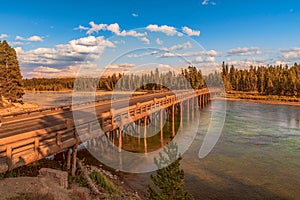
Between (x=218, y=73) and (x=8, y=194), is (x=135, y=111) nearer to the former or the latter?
(x=8, y=194)

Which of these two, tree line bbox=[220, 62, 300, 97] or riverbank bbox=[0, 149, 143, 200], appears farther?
tree line bbox=[220, 62, 300, 97]

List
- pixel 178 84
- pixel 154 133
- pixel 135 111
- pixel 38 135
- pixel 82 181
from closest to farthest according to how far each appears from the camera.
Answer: pixel 38 135 → pixel 82 181 → pixel 135 111 → pixel 154 133 → pixel 178 84

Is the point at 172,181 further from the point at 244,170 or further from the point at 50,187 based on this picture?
the point at 244,170

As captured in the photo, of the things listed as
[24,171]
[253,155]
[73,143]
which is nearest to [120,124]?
[73,143]

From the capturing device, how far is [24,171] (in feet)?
37.8

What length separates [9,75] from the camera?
171 ft

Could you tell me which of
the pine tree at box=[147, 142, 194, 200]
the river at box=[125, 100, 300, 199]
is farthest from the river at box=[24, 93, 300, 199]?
the pine tree at box=[147, 142, 194, 200]

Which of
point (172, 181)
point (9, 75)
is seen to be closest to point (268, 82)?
point (9, 75)

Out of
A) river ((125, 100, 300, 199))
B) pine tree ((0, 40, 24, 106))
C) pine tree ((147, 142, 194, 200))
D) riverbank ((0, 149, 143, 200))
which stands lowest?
river ((125, 100, 300, 199))

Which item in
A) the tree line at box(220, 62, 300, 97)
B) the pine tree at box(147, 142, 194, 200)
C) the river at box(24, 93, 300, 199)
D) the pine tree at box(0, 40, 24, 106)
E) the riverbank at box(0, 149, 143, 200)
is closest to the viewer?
the pine tree at box(147, 142, 194, 200)

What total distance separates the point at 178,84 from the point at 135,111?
393 feet

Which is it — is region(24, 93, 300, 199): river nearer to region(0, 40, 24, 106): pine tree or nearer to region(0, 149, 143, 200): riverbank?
region(0, 149, 143, 200): riverbank

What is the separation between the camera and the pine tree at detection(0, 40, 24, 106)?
5103cm

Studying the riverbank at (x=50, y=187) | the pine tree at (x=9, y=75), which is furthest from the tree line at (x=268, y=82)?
the riverbank at (x=50, y=187)
